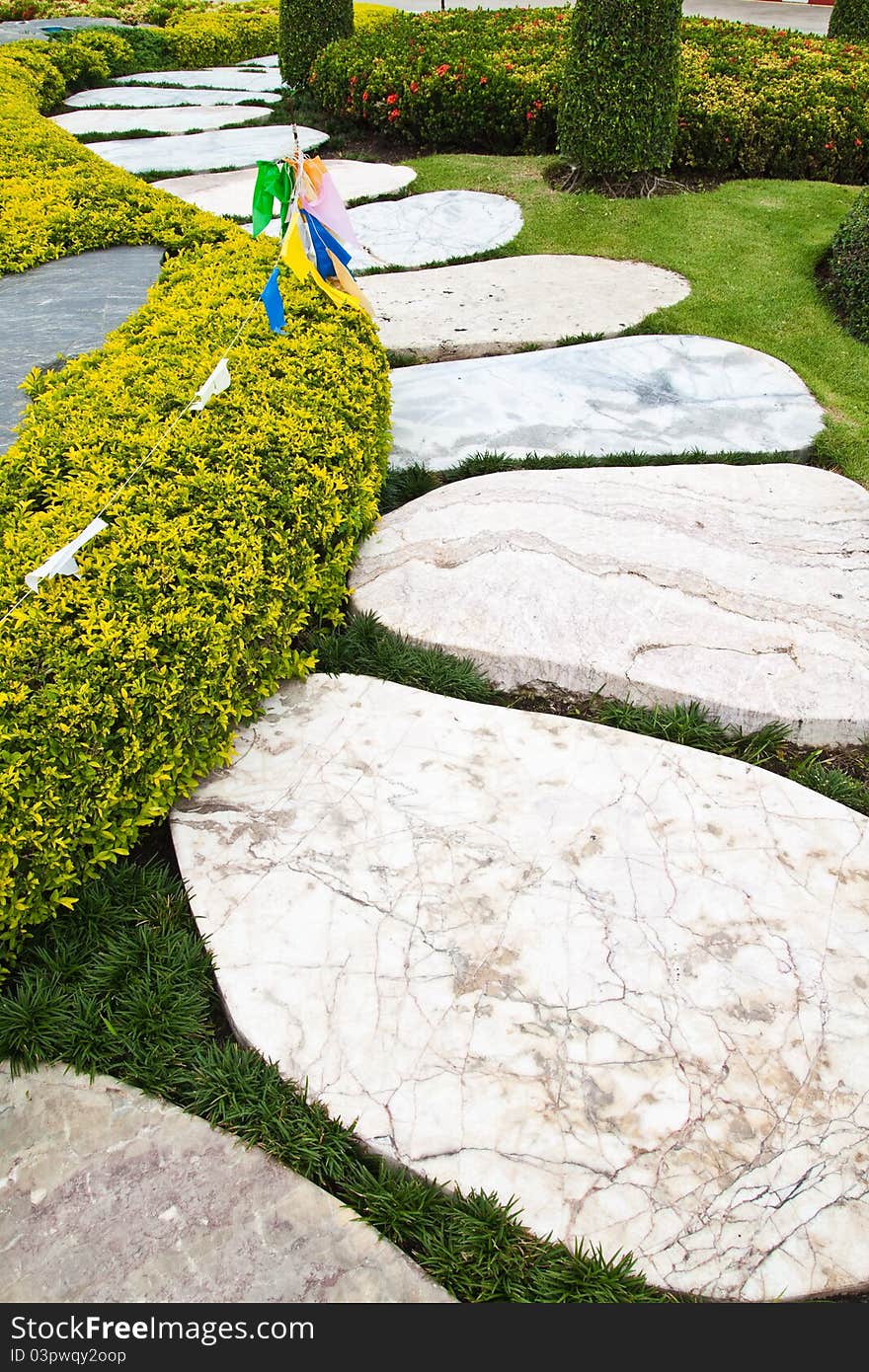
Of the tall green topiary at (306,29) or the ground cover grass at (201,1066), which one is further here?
the tall green topiary at (306,29)

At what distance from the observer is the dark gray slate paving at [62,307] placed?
169 inches

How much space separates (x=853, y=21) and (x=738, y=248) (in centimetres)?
640

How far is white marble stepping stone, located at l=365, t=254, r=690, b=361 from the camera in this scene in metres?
5.18

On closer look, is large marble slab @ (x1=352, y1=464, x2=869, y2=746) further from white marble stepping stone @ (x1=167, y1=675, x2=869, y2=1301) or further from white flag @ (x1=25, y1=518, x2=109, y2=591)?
white flag @ (x1=25, y1=518, x2=109, y2=591)

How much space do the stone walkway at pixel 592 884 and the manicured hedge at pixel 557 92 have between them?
4.95m

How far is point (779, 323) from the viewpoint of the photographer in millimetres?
5570

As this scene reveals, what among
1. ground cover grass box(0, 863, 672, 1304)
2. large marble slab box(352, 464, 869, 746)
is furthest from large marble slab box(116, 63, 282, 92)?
ground cover grass box(0, 863, 672, 1304)

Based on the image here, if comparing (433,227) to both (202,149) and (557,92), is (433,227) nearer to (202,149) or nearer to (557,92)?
(557,92)

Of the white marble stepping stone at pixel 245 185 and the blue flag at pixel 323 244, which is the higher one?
the blue flag at pixel 323 244

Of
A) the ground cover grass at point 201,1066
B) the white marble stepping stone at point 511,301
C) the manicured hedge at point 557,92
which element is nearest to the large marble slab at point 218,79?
the manicured hedge at point 557,92

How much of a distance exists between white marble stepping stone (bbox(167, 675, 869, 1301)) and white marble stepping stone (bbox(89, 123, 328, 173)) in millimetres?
7043

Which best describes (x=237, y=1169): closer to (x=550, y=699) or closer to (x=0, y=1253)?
(x=0, y=1253)

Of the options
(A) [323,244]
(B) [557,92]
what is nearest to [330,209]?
(A) [323,244]

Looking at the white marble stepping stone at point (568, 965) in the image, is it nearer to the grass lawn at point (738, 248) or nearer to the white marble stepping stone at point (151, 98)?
the grass lawn at point (738, 248)
